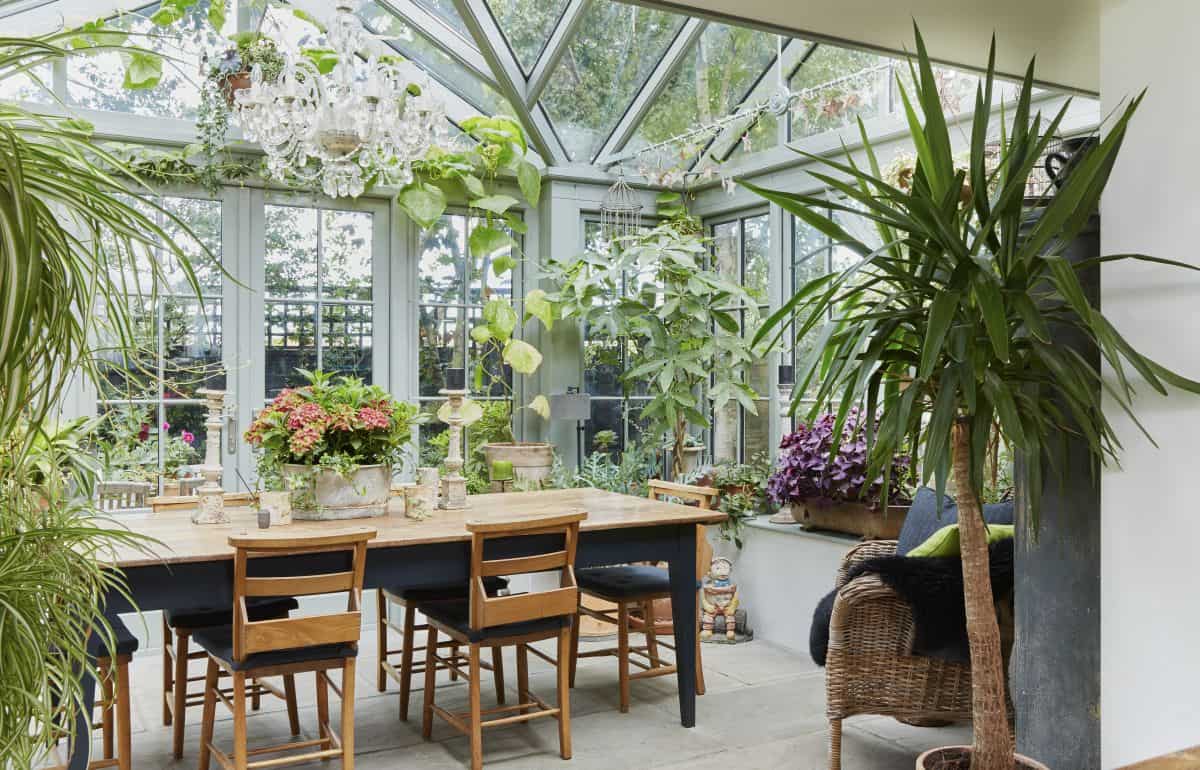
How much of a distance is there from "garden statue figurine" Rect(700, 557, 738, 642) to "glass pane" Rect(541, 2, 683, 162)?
288 cm

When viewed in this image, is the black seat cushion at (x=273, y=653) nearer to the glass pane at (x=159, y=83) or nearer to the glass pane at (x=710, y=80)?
the glass pane at (x=159, y=83)

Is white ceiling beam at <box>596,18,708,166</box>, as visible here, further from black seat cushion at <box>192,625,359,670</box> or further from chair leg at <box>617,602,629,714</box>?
black seat cushion at <box>192,625,359,670</box>

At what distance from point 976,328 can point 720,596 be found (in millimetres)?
3389

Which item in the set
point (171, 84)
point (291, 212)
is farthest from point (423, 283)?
point (171, 84)

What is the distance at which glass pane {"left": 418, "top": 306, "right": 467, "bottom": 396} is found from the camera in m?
6.30

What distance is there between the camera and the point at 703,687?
453 centimetres

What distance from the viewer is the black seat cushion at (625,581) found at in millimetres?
4353

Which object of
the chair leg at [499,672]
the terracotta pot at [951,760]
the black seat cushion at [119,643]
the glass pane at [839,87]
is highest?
the glass pane at [839,87]

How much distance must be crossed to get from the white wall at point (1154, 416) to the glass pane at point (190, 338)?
4572mm

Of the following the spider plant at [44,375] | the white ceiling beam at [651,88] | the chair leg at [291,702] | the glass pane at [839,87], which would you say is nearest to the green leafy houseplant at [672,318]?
the white ceiling beam at [651,88]

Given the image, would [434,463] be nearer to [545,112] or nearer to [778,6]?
[545,112]

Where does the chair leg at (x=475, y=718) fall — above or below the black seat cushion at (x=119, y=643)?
below

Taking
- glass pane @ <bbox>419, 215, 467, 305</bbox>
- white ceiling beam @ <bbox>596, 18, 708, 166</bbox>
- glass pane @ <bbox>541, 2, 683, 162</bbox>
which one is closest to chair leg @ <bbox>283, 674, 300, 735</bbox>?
glass pane @ <bbox>419, 215, 467, 305</bbox>

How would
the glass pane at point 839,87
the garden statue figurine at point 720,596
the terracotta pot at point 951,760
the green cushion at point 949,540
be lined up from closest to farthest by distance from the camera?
1. the terracotta pot at point 951,760
2. the green cushion at point 949,540
3. the glass pane at point 839,87
4. the garden statue figurine at point 720,596
